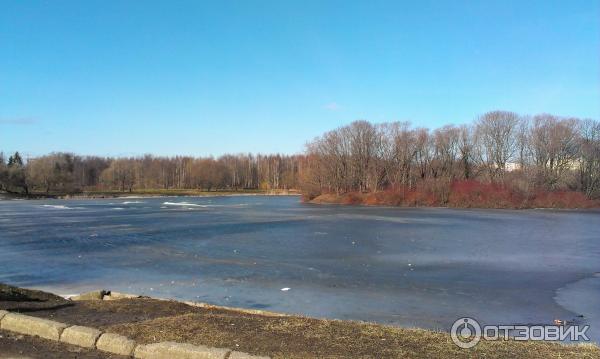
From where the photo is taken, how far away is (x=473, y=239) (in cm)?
2591

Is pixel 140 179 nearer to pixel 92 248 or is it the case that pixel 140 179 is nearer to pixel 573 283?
pixel 92 248

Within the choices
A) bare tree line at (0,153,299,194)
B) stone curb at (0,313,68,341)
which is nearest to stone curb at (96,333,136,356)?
stone curb at (0,313,68,341)

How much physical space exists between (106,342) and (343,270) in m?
11.3

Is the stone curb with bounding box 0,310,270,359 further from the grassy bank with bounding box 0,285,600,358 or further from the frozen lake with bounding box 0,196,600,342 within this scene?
the frozen lake with bounding box 0,196,600,342

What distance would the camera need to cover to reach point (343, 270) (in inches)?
634

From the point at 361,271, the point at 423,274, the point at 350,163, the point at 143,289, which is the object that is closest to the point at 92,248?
the point at 143,289

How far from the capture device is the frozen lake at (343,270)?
1098 cm

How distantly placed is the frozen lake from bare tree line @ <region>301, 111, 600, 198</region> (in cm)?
5280

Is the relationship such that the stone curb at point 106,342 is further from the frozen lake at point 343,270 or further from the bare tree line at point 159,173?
the bare tree line at point 159,173

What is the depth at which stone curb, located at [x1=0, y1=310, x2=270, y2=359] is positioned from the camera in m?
4.90

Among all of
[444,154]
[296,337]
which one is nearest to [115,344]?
[296,337]

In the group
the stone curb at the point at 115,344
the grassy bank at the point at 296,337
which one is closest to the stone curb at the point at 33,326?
the grassy bank at the point at 296,337

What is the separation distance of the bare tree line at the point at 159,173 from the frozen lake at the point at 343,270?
92048 millimetres

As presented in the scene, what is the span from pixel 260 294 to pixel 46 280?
696cm
